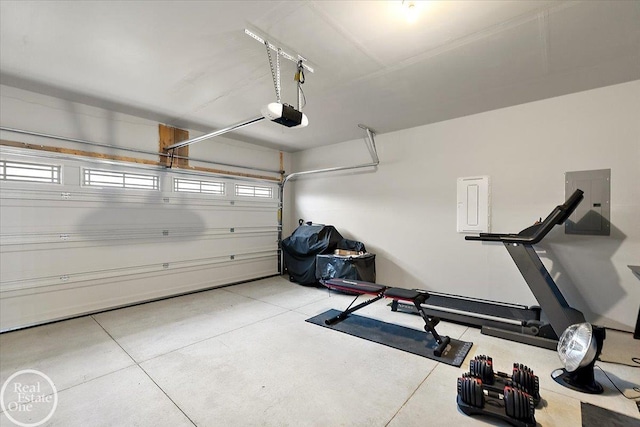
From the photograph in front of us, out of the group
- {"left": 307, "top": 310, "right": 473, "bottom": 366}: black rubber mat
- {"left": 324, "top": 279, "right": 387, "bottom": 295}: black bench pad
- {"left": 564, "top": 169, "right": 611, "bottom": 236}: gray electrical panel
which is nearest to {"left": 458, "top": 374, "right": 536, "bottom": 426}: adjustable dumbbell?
{"left": 307, "top": 310, "right": 473, "bottom": 366}: black rubber mat

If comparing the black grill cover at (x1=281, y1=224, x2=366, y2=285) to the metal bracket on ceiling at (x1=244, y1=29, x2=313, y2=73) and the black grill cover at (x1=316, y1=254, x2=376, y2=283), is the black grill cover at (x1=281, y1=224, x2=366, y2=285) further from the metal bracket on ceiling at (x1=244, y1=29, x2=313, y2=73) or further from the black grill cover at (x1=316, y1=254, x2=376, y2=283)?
the metal bracket on ceiling at (x1=244, y1=29, x2=313, y2=73)

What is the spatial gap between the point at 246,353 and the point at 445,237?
3281 millimetres

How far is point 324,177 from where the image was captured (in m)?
5.81

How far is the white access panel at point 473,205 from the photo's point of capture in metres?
3.87

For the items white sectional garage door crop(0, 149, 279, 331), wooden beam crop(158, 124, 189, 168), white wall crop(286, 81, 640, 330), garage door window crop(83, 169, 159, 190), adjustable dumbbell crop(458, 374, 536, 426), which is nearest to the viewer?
adjustable dumbbell crop(458, 374, 536, 426)

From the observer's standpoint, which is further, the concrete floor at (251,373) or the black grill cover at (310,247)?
the black grill cover at (310,247)

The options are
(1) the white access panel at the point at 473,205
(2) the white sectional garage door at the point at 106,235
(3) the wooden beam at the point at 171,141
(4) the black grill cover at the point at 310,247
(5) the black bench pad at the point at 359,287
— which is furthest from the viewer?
(4) the black grill cover at the point at 310,247

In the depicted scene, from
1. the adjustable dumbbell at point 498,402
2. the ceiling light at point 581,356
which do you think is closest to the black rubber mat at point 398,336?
the adjustable dumbbell at point 498,402

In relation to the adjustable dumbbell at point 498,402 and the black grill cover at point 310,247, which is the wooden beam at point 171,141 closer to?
the black grill cover at point 310,247

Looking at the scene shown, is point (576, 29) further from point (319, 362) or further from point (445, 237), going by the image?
point (319, 362)

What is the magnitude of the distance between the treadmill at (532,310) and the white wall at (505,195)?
1.91ft

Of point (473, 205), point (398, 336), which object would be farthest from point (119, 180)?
point (473, 205)

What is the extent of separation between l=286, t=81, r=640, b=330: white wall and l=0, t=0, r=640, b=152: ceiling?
367 mm

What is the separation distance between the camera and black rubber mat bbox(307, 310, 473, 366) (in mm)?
2527
